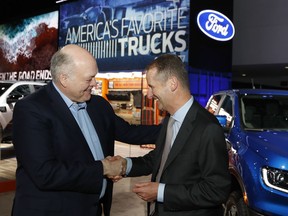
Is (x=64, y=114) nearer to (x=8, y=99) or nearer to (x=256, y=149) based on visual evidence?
(x=256, y=149)

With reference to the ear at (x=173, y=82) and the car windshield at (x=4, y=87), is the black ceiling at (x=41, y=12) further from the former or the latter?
the ear at (x=173, y=82)

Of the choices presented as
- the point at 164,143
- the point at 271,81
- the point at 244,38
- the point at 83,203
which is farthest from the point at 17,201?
the point at 271,81

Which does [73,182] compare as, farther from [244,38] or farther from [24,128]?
[244,38]

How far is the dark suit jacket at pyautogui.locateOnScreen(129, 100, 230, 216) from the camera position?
181 cm

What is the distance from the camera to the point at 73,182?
1.88 metres

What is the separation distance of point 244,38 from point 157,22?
538cm

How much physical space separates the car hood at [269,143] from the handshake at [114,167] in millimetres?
1453

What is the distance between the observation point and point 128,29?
13.7 m

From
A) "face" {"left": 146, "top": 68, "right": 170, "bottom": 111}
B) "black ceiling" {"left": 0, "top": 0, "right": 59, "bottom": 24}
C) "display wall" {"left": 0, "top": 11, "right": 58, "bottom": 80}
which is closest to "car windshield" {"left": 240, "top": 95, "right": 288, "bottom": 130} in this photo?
"face" {"left": 146, "top": 68, "right": 170, "bottom": 111}

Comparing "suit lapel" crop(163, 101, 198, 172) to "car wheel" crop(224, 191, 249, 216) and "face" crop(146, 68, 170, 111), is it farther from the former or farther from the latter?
"car wheel" crop(224, 191, 249, 216)

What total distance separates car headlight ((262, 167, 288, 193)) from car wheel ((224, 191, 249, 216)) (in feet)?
2.26

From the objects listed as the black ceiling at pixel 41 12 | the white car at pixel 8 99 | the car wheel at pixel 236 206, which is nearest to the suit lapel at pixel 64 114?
the car wheel at pixel 236 206

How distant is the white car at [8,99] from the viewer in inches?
360

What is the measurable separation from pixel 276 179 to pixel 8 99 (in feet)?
26.5
